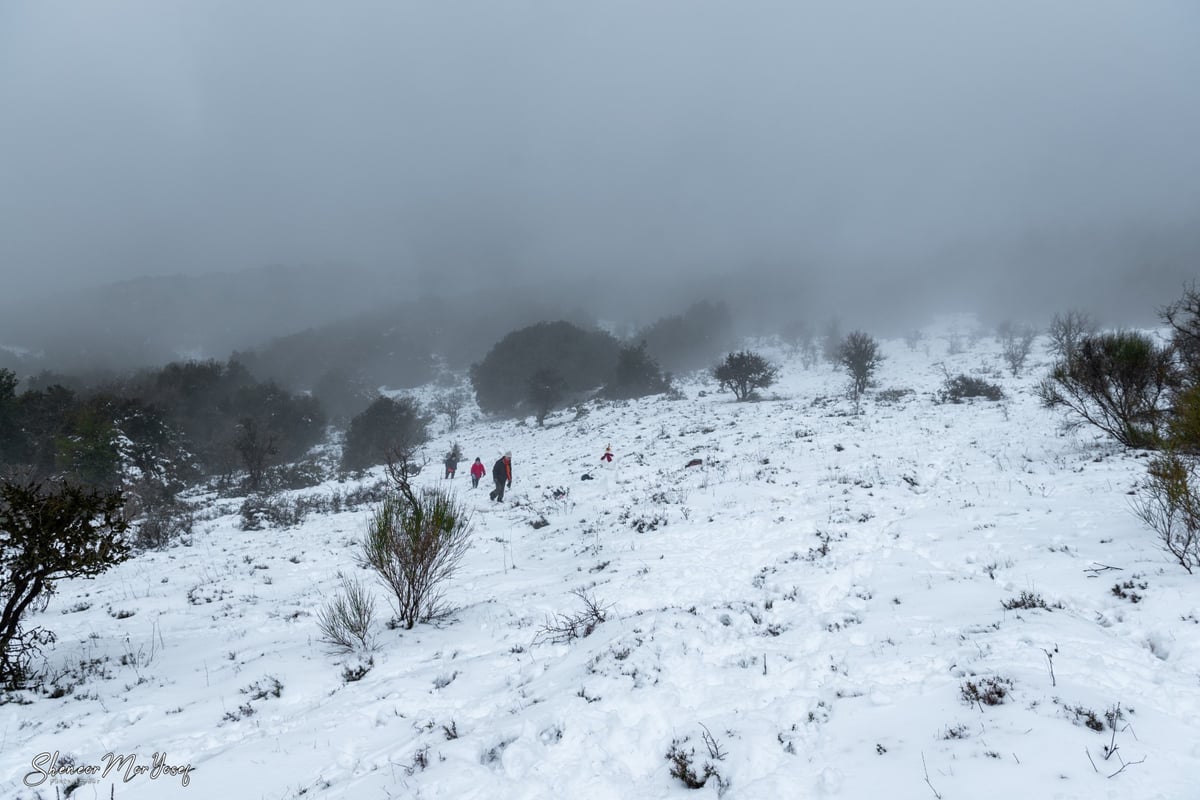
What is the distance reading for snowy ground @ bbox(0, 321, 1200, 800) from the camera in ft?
11.1

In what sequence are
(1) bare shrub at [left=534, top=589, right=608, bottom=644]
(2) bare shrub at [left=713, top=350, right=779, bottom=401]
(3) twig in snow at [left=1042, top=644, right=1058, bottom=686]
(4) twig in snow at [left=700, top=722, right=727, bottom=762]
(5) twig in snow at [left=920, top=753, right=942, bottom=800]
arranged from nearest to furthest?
1. (5) twig in snow at [left=920, top=753, right=942, bottom=800]
2. (4) twig in snow at [left=700, top=722, right=727, bottom=762]
3. (3) twig in snow at [left=1042, top=644, right=1058, bottom=686]
4. (1) bare shrub at [left=534, top=589, right=608, bottom=644]
5. (2) bare shrub at [left=713, top=350, right=779, bottom=401]

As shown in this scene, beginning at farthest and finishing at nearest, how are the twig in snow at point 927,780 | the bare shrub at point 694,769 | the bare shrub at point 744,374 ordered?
the bare shrub at point 744,374 → the bare shrub at point 694,769 → the twig in snow at point 927,780

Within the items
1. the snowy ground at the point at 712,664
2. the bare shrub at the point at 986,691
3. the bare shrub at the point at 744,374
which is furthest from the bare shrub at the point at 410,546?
the bare shrub at the point at 744,374

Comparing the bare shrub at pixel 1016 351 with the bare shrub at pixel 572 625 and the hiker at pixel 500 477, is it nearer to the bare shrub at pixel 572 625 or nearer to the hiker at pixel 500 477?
the hiker at pixel 500 477

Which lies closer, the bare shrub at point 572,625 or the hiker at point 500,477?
the bare shrub at point 572,625

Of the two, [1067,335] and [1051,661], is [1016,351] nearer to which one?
[1067,335]

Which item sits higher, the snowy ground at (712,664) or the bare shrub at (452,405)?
the bare shrub at (452,405)

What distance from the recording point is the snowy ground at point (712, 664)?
3373mm

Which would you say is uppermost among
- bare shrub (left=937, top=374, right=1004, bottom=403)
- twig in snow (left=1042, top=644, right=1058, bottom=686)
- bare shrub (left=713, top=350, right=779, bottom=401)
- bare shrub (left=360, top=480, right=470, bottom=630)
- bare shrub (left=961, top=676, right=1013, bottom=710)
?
bare shrub (left=713, top=350, right=779, bottom=401)

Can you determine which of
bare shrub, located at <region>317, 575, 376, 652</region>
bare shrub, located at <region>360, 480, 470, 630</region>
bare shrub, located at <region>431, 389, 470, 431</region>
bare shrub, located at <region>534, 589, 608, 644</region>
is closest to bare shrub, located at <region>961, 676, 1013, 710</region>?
bare shrub, located at <region>534, 589, 608, 644</region>

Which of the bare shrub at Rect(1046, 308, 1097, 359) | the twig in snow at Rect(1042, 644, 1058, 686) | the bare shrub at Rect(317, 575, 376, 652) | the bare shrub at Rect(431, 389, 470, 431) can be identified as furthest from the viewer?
the bare shrub at Rect(431, 389, 470, 431)

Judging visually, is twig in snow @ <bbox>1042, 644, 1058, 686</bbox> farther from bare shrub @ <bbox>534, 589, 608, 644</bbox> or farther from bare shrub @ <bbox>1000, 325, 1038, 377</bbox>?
bare shrub @ <bbox>1000, 325, 1038, 377</bbox>

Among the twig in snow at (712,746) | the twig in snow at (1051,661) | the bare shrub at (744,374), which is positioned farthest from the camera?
the bare shrub at (744,374)

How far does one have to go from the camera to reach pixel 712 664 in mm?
5043
